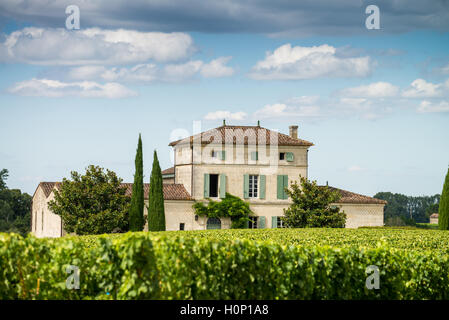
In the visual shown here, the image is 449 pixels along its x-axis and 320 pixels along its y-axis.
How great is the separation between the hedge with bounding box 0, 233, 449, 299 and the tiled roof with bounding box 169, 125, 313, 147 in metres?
28.8

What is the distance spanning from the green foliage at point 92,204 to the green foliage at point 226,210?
211 inches

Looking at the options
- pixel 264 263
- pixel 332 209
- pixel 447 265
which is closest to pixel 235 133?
pixel 332 209

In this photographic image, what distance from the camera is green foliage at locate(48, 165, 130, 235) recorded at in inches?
1315

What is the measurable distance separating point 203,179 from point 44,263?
29303mm

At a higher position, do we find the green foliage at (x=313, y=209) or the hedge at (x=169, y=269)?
the green foliage at (x=313, y=209)

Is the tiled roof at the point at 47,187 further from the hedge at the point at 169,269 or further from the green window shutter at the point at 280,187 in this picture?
the hedge at the point at 169,269

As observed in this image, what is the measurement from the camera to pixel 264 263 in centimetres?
989

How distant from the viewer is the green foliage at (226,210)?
38.1 metres

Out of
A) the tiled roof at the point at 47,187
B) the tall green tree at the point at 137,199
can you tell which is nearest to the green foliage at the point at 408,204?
the tiled roof at the point at 47,187

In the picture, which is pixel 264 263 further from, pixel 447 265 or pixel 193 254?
pixel 447 265

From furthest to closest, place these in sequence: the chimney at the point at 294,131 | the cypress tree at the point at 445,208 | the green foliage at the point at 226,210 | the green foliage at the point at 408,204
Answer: the green foliage at the point at 408,204 → the chimney at the point at 294,131 → the green foliage at the point at 226,210 → the cypress tree at the point at 445,208

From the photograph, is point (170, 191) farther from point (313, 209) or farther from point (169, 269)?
point (169, 269)

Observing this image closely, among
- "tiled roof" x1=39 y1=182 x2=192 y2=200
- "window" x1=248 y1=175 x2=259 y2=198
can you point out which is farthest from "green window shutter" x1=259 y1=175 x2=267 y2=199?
"tiled roof" x1=39 y1=182 x2=192 y2=200

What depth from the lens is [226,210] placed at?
38125 millimetres
